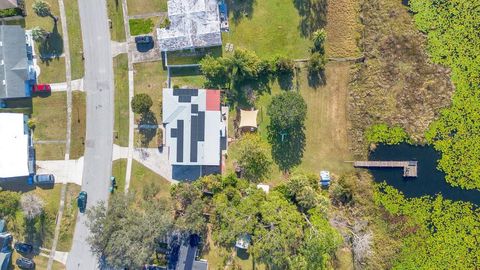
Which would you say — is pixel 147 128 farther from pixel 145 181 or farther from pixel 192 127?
pixel 145 181

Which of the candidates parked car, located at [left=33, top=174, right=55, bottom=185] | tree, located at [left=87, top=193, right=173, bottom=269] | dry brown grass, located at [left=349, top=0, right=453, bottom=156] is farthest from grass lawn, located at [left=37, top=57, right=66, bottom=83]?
dry brown grass, located at [left=349, top=0, right=453, bottom=156]

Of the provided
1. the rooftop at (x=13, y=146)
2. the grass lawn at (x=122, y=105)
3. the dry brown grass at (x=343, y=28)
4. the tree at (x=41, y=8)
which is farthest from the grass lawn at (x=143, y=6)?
the dry brown grass at (x=343, y=28)

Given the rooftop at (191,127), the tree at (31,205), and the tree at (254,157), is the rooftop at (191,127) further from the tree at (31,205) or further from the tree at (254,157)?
the tree at (31,205)

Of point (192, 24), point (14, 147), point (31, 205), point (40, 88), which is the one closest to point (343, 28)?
point (192, 24)

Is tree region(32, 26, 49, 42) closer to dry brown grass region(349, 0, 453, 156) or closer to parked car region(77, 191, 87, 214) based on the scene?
parked car region(77, 191, 87, 214)

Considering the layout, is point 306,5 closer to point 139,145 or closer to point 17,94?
point 139,145

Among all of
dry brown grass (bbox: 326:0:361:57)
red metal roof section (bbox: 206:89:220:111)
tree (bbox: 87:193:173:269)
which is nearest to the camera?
tree (bbox: 87:193:173:269)
